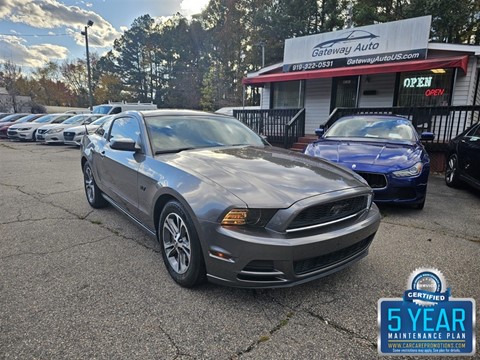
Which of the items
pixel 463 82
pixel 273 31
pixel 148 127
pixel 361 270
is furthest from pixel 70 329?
pixel 273 31

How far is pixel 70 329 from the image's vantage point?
210cm

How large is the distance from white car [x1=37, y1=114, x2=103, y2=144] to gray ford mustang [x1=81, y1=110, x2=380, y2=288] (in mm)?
12844

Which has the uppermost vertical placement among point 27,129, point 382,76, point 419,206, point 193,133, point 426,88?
point 382,76

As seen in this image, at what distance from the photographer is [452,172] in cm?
641

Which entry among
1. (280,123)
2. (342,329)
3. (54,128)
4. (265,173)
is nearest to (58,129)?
(54,128)

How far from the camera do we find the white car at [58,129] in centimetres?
1447

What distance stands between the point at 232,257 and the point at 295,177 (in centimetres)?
87

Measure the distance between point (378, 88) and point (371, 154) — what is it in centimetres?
887

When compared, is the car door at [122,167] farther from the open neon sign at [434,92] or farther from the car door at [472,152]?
the open neon sign at [434,92]

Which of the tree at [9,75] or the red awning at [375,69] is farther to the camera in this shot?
the tree at [9,75]

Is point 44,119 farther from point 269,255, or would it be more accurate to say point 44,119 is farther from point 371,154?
point 269,255

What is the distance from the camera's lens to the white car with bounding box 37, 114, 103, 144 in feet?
47.5

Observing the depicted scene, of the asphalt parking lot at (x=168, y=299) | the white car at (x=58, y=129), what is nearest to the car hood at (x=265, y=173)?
the asphalt parking lot at (x=168, y=299)

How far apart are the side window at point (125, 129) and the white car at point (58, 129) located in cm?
1148
